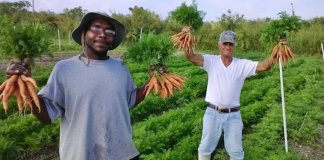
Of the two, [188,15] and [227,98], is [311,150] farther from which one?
[188,15]

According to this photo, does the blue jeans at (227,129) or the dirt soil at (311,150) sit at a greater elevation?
the blue jeans at (227,129)

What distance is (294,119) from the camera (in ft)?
26.0

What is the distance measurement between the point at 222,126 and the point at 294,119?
3517 mm

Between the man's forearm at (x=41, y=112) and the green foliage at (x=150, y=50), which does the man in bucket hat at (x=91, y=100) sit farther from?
the green foliage at (x=150, y=50)

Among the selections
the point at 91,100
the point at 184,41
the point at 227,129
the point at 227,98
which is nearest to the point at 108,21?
the point at 91,100

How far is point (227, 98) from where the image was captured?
4914mm

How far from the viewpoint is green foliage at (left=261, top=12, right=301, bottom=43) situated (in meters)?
6.28

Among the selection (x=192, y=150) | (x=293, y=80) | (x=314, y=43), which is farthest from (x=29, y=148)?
(x=314, y=43)

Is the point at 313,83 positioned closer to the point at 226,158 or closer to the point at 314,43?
the point at 226,158

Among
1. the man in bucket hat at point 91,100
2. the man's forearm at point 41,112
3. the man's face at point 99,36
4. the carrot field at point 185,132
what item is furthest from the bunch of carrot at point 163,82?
the carrot field at point 185,132

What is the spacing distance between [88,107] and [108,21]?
69 cm

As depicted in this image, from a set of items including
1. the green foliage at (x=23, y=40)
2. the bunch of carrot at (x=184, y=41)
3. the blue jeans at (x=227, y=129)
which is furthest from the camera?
the bunch of carrot at (x=184, y=41)

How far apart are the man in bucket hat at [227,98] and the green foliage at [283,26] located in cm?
146

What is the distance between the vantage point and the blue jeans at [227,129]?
4.88 m
